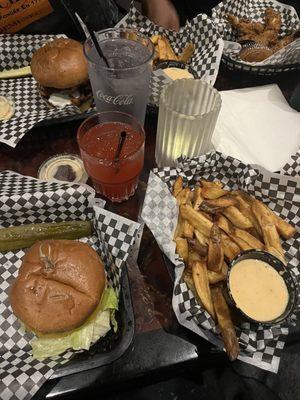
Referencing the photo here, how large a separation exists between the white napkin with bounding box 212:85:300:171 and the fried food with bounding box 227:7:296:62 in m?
0.31

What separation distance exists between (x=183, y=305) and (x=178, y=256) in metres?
0.21

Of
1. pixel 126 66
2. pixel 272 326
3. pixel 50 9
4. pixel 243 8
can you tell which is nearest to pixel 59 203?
pixel 126 66

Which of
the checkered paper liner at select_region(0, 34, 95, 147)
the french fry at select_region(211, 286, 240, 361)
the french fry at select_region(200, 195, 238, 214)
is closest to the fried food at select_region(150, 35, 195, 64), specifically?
the checkered paper liner at select_region(0, 34, 95, 147)

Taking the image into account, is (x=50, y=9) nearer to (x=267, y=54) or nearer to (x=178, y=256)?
(x=267, y=54)

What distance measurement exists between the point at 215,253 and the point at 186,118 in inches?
28.9

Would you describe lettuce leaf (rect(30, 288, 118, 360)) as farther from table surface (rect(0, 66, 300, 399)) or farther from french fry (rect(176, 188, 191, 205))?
french fry (rect(176, 188, 191, 205))

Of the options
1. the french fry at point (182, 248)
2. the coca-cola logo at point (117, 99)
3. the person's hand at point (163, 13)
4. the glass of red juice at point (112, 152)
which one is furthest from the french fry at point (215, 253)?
the person's hand at point (163, 13)

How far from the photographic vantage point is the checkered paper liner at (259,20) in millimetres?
2451

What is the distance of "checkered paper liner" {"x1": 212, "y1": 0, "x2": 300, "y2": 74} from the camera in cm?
245

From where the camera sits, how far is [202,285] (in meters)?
1.42

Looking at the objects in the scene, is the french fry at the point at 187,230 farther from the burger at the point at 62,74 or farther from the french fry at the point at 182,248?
the burger at the point at 62,74

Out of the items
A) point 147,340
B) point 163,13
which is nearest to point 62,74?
point 163,13

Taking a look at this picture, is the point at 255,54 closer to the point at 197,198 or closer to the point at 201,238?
the point at 197,198

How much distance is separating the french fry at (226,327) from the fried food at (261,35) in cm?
195
